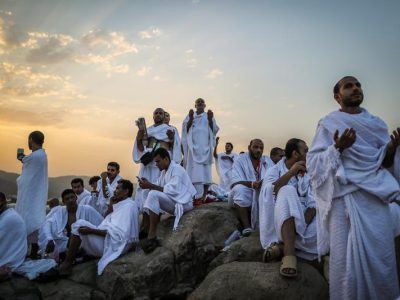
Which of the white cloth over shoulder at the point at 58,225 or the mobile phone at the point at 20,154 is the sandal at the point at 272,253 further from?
the mobile phone at the point at 20,154

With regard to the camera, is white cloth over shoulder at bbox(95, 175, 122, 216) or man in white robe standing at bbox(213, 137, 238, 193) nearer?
white cloth over shoulder at bbox(95, 175, 122, 216)

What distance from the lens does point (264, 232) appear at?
515 cm

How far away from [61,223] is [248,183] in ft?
13.7

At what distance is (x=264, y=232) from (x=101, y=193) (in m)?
5.49

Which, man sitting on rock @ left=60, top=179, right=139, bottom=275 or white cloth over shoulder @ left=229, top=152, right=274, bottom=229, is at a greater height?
white cloth over shoulder @ left=229, top=152, right=274, bottom=229

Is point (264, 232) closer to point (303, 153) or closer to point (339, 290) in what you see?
A: point (303, 153)

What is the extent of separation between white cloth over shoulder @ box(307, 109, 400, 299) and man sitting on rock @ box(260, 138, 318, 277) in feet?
2.16

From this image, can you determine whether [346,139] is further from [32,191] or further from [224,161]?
[224,161]

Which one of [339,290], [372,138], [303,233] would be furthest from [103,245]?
[372,138]

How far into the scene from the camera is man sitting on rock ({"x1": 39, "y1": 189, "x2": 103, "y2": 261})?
7.84 meters

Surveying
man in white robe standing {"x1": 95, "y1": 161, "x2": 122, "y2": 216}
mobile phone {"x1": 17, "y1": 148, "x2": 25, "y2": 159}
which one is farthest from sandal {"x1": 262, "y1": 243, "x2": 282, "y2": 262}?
mobile phone {"x1": 17, "y1": 148, "x2": 25, "y2": 159}

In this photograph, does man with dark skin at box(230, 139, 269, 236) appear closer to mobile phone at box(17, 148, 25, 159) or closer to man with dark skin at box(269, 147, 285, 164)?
man with dark skin at box(269, 147, 285, 164)

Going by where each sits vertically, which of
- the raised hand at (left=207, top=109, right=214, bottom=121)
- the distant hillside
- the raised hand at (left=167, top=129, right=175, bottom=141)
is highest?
the raised hand at (left=207, top=109, right=214, bottom=121)

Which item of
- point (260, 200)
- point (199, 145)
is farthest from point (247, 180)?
point (199, 145)
